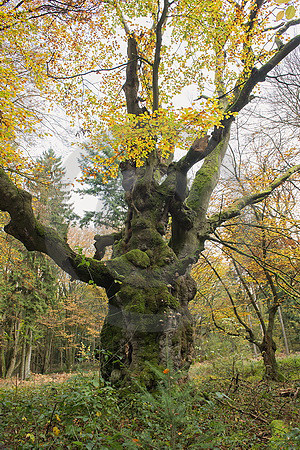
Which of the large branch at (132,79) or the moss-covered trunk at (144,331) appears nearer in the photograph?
the moss-covered trunk at (144,331)

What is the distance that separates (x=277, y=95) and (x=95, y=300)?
13.4 meters

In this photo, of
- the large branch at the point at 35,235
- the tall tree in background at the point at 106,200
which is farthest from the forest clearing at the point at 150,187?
the tall tree in background at the point at 106,200

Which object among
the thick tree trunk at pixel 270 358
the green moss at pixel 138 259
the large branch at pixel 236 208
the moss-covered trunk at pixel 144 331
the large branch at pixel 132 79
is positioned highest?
the large branch at pixel 132 79

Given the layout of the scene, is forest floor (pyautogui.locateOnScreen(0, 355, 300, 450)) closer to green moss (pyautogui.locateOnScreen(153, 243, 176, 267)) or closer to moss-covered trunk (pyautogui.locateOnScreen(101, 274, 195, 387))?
moss-covered trunk (pyautogui.locateOnScreen(101, 274, 195, 387))

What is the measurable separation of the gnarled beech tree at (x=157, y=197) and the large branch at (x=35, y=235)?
1cm

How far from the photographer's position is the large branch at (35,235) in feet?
11.8

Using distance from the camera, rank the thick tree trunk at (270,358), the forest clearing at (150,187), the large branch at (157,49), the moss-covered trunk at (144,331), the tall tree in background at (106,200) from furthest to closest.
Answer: the tall tree in background at (106,200), the thick tree trunk at (270,358), the large branch at (157,49), the moss-covered trunk at (144,331), the forest clearing at (150,187)

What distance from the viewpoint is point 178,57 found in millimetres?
7555

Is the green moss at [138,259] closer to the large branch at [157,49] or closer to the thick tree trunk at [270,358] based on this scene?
the large branch at [157,49]

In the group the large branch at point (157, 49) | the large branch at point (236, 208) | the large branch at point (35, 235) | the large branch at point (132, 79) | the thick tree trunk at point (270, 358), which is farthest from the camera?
the thick tree trunk at point (270, 358)

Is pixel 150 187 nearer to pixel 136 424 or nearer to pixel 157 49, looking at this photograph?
pixel 157 49

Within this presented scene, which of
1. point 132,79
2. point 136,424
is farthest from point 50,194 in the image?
point 136,424

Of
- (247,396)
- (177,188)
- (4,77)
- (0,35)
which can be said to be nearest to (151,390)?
(247,396)

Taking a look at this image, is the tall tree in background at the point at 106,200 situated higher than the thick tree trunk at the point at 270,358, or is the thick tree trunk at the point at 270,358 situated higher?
the tall tree in background at the point at 106,200
